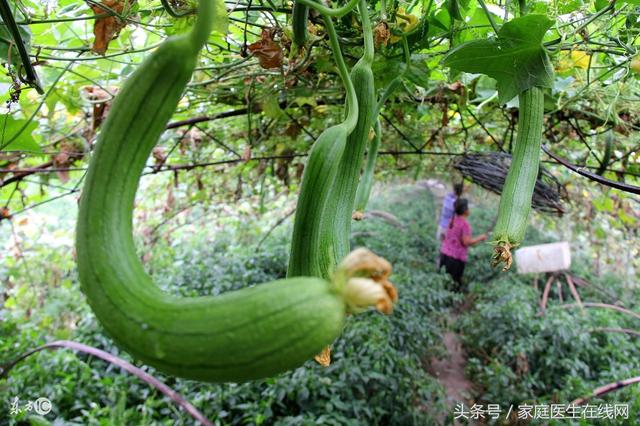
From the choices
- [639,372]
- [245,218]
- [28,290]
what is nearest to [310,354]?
[639,372]

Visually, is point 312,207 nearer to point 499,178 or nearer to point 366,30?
point 366,30

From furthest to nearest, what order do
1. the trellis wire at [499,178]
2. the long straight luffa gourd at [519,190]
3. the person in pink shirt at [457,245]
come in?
the person in pink shirt at [457,245] < the trellis wire at [499,178] < the long straight luffa gourd at [519,190]

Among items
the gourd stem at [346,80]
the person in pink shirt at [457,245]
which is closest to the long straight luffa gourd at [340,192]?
the gourd stem at [346,80]

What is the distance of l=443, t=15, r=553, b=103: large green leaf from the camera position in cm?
80

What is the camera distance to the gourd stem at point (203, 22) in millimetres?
334

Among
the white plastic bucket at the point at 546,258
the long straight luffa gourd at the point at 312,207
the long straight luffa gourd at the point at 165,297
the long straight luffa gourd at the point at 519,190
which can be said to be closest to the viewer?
the long straight luffa gourd at the point at 165,297

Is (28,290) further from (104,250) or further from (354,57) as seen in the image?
(104,250)

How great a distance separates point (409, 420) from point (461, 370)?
1710mm

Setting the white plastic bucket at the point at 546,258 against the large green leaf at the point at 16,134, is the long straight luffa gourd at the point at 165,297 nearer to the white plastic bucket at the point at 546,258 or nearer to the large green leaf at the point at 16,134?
the large green leaf at the point at 16,134

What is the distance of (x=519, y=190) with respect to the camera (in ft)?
2.41

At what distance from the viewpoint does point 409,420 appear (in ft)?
8.68

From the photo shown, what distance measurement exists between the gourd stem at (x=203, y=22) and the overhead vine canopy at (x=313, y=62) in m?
0.39

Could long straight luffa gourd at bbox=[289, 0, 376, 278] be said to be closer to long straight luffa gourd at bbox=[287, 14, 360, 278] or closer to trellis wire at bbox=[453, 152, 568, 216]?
long straight luffa gourd at bbox=[287, 14, 360, 278]

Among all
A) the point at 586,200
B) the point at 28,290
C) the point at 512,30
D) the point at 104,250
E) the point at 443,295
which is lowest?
the point at 28,290
